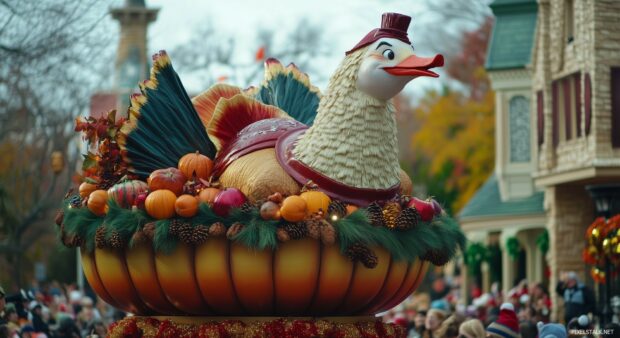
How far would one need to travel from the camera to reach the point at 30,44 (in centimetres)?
2172

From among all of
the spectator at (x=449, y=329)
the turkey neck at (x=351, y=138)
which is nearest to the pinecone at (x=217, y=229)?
the turkey neck at (x=351, y=138)

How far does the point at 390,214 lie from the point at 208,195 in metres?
1.10

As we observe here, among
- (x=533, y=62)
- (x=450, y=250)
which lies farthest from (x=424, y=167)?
(x=450, y=250)

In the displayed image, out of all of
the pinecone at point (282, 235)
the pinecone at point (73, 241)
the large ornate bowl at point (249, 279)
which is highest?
the pinecone at point (282, 235)

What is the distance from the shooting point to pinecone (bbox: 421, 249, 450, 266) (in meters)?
9.14

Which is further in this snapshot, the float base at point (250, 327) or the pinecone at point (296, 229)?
the float base at point (250, 327)

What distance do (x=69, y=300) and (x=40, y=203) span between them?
4.54 m

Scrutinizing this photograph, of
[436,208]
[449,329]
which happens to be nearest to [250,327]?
[436,208]

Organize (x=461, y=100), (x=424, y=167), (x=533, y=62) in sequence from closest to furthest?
1. (x=533, y=62)
2. (x=461, y=100)
3. (x=424, y=167)

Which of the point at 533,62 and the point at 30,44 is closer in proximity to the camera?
the point at 30,44

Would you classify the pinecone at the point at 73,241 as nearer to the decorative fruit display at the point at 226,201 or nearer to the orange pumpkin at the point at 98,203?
the orange pumpkin at the point at 98,203

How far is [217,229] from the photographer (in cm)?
852

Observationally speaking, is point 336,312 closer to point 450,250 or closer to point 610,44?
point 450,250

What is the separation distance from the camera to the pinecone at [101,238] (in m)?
8.84
